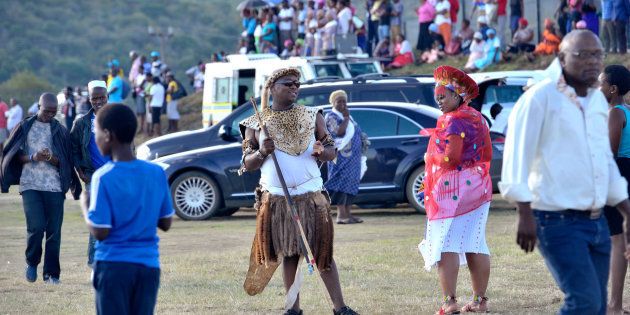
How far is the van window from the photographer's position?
26547 millimetres

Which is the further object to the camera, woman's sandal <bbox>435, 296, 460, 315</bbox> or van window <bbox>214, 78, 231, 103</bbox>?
van window <bbox>214, 78, 231, 103</bbox>

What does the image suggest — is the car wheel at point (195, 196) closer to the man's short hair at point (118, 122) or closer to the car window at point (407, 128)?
the car window at point (407, 128)

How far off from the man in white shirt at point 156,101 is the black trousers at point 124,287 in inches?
1057

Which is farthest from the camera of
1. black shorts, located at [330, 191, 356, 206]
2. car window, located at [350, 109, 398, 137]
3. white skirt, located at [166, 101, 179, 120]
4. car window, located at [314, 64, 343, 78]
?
white skirt, located at [166, 101, 179, 120]

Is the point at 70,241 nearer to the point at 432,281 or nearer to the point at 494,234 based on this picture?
the point at 494,234

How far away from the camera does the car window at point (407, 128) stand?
17234 millimetres

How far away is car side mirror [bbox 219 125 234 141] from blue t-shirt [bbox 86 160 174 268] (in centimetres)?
1186

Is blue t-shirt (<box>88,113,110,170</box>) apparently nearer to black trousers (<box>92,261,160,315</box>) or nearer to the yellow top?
black trousers (<box>92,261,160,315</box>)

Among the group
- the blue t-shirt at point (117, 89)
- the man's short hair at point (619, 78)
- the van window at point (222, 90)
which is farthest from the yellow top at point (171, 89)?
the man's short hair at point (619, 78)

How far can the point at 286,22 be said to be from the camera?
31859 mm

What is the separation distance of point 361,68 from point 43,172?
14.2 metres

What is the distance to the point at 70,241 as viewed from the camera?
15.5m

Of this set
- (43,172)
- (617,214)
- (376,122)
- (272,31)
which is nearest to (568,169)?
(617,214)

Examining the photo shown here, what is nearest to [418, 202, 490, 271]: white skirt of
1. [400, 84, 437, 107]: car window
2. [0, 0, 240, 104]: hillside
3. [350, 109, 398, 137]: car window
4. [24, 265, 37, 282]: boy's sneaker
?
[24, 265, 37, 282]: boy's sneaker
